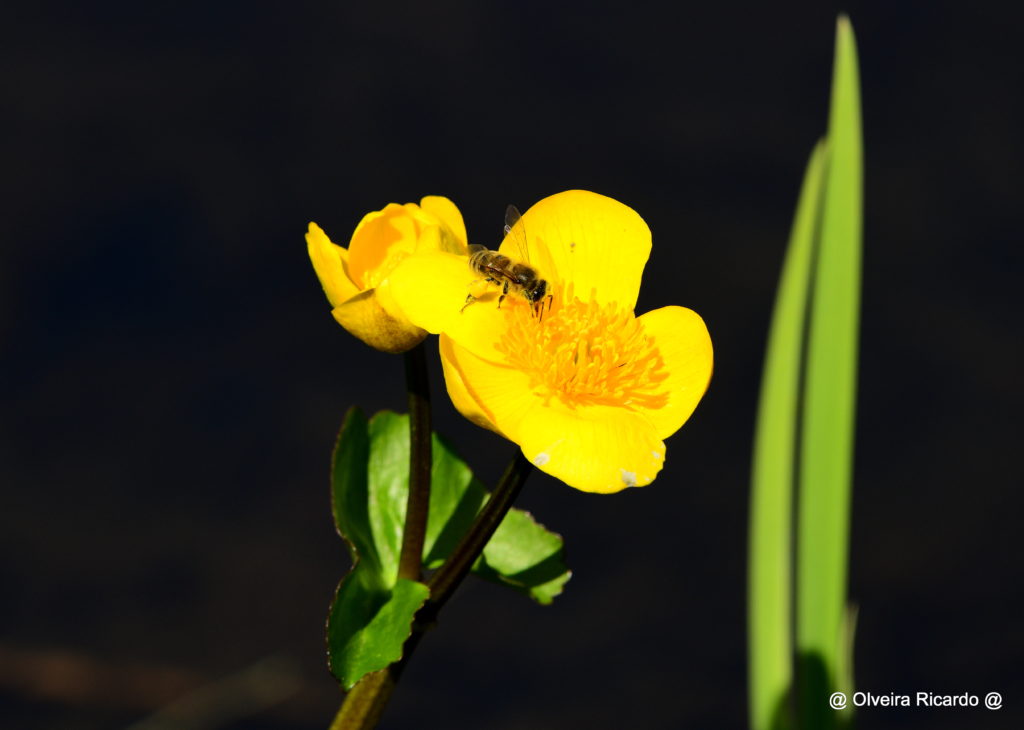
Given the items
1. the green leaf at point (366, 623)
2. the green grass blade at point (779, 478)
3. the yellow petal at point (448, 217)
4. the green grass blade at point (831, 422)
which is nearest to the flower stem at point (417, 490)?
the green leaf at point (366, 623)

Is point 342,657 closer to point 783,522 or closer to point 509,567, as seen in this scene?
point 509,567

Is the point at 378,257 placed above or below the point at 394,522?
above

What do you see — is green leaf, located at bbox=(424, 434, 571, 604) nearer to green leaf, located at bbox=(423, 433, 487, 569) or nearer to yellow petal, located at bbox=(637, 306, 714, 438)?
green leaf, located at bbox=(423, 433, 487, 569)

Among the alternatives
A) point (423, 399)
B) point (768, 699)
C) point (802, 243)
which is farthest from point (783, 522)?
point (423, 399)

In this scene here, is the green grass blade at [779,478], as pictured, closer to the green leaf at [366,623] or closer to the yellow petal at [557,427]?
the yellow petal at [557,427]

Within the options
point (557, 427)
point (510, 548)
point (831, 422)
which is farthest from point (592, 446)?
point (831, 422)

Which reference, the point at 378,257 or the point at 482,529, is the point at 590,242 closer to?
the point at 378,257
